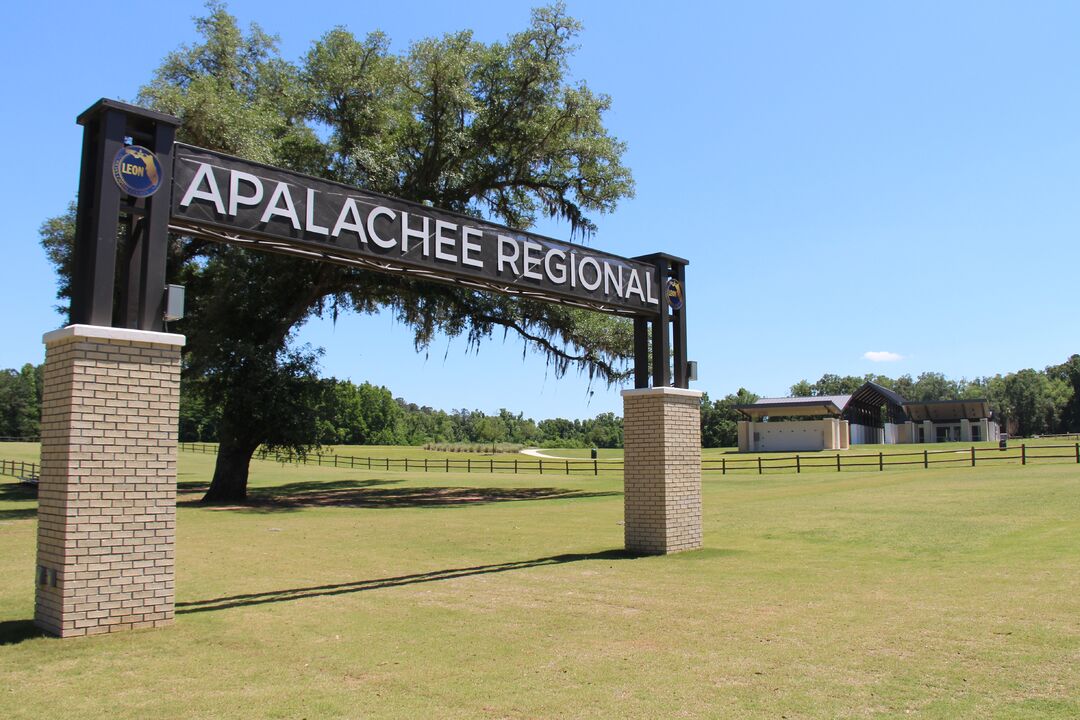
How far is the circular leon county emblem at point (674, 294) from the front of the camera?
13.2 metres

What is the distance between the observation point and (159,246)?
7676 mm

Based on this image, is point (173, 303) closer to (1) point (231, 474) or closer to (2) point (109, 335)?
(2) point (109, 335)

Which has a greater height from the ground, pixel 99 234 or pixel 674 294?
pixel 674 294

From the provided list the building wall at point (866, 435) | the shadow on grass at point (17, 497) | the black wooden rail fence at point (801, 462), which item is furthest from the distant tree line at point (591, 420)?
the shadow on grass at point (17, 497)

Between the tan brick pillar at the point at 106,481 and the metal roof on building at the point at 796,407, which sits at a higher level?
the metal roof on building at the point at 796,407

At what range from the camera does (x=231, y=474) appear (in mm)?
25250

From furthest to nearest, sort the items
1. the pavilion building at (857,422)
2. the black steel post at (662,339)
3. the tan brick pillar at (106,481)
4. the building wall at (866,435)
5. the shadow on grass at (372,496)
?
the building wall at (866,435)
the pavilion building at (857,422)
the shadow on grass at (372,496)
the black steel post at (662,339)
the tan brick pillar at (106,481)

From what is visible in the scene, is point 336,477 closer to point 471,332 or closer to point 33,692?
point 471,332

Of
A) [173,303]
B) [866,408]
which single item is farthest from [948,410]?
[173,303]

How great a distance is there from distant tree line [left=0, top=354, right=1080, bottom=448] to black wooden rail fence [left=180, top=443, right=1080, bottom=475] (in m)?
22.6

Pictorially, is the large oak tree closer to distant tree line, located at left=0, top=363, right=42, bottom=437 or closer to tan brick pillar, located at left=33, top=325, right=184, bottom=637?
tan brick pillar, located at left=33, top=325, right=184, bottom=637

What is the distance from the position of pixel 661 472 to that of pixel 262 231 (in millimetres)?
6706

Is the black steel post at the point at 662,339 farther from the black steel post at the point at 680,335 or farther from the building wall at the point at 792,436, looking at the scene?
the building wall at the point at 792,436

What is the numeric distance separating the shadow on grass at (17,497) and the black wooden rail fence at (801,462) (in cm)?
680
